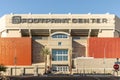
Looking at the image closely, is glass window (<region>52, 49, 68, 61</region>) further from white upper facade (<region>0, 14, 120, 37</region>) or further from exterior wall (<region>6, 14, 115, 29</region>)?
exterior wall (<region>6, 14, 115, 29</region>)

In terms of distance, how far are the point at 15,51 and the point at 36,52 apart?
9.80 m

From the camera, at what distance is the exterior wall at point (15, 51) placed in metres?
143

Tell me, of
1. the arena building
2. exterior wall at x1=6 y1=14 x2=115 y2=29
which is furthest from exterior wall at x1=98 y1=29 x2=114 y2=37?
exterior wall at x1=6 y1=14 x2=115 y2=29

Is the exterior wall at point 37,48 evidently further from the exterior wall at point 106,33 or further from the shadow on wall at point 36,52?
the exterior wall at point 106,33

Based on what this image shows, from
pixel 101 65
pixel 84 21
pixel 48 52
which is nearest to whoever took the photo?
pixel 101 65

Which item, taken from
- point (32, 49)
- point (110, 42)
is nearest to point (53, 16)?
point (32, 49)

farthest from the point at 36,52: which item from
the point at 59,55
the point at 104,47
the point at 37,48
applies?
the point at 104,47

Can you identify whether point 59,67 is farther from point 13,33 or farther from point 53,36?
point 13,33

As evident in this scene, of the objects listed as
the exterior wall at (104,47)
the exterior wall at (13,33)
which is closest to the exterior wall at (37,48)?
the exterior wall at (13,33)

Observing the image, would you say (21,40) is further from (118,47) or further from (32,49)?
(118,47)

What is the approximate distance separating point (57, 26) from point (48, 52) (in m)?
14.0

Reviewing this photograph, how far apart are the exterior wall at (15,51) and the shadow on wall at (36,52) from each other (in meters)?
5.20

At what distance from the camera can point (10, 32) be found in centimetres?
15538

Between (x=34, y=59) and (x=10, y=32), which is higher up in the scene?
(x=10, y=32)
